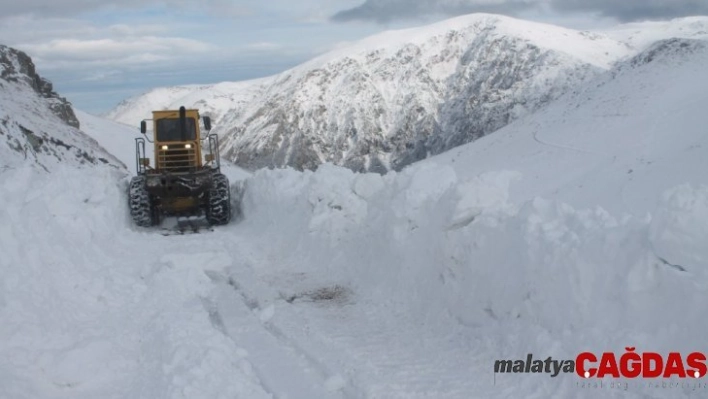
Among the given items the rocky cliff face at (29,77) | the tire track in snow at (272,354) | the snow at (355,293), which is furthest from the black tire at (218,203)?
the rocky cliff face at (29,77)

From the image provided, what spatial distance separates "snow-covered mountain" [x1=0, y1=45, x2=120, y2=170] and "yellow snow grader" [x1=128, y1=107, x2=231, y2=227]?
3897 millimetres

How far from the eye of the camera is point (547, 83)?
146m

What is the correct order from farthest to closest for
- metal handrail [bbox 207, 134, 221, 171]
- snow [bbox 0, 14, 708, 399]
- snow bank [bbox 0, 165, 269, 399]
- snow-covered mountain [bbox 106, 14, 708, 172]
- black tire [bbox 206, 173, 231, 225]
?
snow-covered mountain [bbox 106, 14, 708, 172] → metal handrail [bbox 207, 134, 221, 171] → black tire [bbox 206, 173, 231, 225] → snow bank [bbox 0, 165, 269, 399] → snow [bbox 0, 14, 708, 399]

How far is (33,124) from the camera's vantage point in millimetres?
30312

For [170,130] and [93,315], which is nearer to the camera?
[93,315]

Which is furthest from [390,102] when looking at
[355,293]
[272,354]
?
[272,354]

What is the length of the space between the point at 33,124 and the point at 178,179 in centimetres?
1684

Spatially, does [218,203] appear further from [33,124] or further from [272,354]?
[33,124]

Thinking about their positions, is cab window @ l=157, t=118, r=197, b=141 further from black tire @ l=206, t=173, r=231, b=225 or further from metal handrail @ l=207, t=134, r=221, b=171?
black tire @ l=206, t=173, r=231, b=225

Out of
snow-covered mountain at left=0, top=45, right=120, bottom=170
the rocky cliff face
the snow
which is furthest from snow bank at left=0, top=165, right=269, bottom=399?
the rocky cliff face

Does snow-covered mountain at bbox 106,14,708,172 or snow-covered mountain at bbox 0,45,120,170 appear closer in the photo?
snow-covered mountain at bbox 0,45,120,170

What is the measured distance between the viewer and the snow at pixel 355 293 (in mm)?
6086

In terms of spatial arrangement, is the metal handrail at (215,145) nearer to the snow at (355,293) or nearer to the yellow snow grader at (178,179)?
the yellow snow grader at (178,179)

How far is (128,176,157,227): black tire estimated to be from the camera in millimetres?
16594
